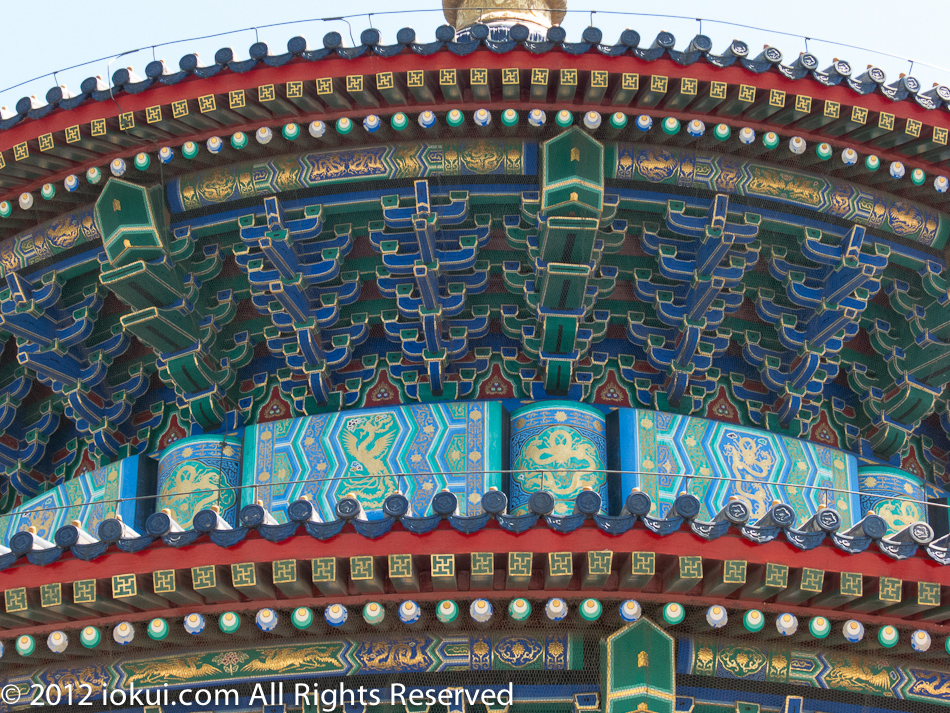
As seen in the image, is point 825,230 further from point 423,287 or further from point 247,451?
point 247,451

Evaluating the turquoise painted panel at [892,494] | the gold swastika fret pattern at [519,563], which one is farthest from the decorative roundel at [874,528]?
the turquoise painted panel at [892,494]

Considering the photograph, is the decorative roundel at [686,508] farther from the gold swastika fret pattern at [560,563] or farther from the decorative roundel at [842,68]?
the decorative roundel at [842,68]

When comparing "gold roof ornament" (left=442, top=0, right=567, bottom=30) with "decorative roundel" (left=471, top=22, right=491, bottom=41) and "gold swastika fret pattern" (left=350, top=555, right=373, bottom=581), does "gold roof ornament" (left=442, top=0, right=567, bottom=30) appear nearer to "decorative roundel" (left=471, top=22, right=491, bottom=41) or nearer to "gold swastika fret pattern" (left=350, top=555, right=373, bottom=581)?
"decorative roundel" (left=471, top=22, right=491, bottom=41)

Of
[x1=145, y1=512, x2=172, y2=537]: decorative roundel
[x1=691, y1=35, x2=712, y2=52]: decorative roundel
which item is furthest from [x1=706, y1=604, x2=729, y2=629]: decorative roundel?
[x1=691, y1=35, x2=712, y2=52]: decorative roundel

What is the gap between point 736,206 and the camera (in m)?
11.8

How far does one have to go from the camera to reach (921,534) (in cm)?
838

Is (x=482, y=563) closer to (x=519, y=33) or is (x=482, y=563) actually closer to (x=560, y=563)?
(x=560, y=563)

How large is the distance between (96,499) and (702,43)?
745 cm

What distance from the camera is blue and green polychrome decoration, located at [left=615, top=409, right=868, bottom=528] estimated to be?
11375mm

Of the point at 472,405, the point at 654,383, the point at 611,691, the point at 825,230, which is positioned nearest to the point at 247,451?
the point at 472,405

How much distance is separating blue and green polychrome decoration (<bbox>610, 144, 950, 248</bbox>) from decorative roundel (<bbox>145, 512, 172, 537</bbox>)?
17.8 feet

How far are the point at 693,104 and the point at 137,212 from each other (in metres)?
5.38

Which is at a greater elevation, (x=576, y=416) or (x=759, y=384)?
(x=759, y=384)

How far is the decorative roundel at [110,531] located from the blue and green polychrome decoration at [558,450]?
Result: 12.1ft
